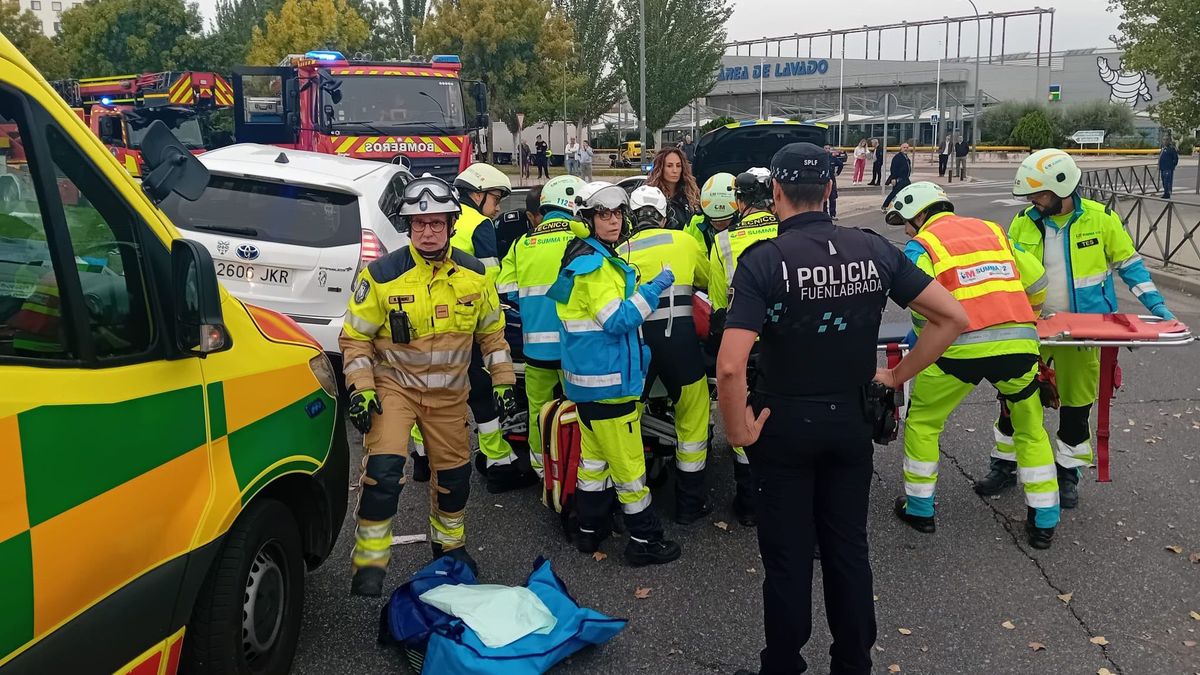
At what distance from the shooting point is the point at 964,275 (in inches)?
173

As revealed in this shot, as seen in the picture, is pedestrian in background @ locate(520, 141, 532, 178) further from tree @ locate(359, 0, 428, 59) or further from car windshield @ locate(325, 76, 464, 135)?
car windshield @ locate(325, 76, 464, 135)

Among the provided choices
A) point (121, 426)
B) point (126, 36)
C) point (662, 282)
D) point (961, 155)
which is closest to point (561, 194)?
point (662, 282)

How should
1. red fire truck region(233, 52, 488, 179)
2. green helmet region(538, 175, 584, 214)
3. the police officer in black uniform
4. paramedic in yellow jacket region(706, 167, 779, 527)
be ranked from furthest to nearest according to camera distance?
1. red fire truck region(233, 52, 488, 179)
2. green helmet region(538, 175, 584, 214)
3. paramedic in yellow jacket region(706, 167, 779, 527)
4. the police officer in black uniform

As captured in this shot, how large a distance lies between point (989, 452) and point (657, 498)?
2.31 meters

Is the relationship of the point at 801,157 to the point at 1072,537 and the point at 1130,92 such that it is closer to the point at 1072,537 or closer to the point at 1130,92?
the point at 1072,537

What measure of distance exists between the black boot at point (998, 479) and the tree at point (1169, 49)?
16021 millimetres

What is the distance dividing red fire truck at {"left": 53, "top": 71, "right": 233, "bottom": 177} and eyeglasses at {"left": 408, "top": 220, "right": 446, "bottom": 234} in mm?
15957

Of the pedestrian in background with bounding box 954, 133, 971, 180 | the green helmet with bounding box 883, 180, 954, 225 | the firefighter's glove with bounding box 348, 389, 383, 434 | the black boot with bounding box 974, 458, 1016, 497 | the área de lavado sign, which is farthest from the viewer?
the área de lavado sign

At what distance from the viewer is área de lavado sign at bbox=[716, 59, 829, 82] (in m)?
72.9

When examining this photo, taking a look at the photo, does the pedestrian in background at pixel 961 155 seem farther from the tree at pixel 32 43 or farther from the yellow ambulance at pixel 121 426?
the tree at pixel 32 43

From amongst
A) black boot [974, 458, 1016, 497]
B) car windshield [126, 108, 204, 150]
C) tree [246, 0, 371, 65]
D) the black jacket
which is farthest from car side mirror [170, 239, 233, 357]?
tree [246, 0, 371, 65]

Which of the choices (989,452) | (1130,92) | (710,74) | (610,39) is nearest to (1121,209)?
(989,452)

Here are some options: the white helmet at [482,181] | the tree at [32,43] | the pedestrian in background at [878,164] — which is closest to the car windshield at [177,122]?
the white helmet at [482,181]

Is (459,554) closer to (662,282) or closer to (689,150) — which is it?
(662,282)
